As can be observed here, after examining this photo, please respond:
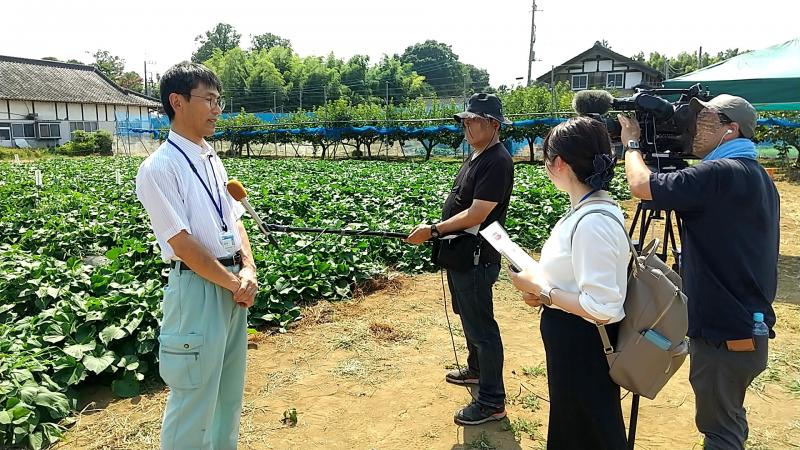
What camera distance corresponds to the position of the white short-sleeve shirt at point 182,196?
7.30 ft

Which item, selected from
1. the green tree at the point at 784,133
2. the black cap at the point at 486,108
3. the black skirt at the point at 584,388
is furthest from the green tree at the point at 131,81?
the black skirt at the point at 584,388

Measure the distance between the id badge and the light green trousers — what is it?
7.0 inches

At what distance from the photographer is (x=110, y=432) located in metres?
3.38

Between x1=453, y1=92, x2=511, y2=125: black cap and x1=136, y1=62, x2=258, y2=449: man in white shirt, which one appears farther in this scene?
x1=453, y1=92, x2=511, y2=125: black cap

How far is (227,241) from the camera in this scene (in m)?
2.47

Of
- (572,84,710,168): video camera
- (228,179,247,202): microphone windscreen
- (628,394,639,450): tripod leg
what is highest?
(572,84,710,168): video camera

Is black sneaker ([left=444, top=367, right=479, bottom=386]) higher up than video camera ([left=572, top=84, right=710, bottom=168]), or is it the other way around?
video camera ([left=572, top=84, right=710, bottom=168])

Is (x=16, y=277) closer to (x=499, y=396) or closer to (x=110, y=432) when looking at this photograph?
(x=110, y=432)

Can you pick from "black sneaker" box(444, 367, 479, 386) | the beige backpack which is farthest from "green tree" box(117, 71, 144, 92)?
the beige backpack

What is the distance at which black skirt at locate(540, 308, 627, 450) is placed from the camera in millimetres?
2062

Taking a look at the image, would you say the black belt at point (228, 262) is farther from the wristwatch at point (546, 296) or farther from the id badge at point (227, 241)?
the wristwatch at point (546, 296)

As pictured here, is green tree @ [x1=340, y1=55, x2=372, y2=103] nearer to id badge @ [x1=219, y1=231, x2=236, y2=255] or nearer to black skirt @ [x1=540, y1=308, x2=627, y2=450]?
id badge @ [x1=219, y1=231, x2=236, y2=255]

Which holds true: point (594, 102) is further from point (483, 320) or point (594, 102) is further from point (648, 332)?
point (648, 332)

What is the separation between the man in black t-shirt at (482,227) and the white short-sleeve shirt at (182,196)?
1.35m
